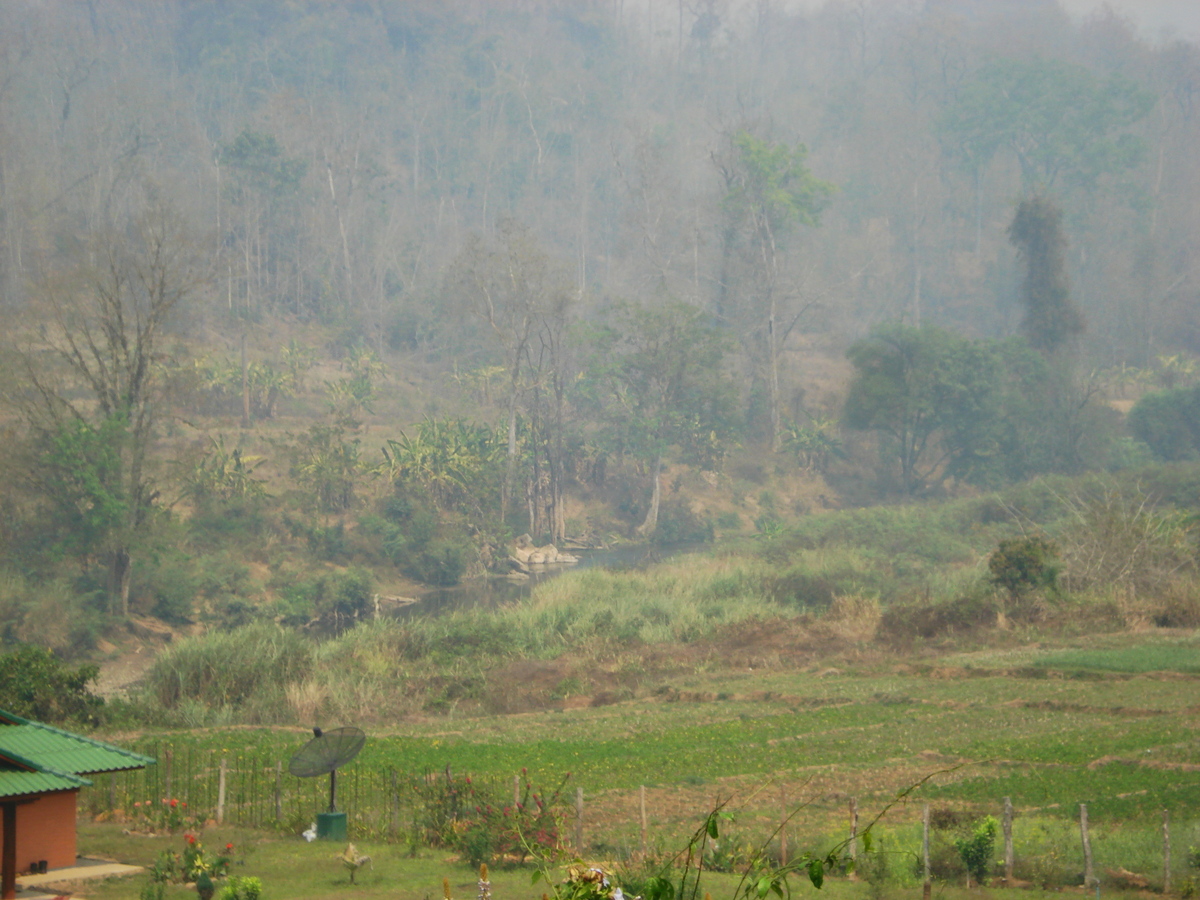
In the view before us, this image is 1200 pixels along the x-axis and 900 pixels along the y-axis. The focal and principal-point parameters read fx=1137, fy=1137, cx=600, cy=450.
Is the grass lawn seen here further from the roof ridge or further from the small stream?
the small stream

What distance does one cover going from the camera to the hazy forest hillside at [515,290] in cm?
4281

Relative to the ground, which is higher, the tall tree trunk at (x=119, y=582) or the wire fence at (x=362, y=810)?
the tall tree trunk at (x=119, y=582)

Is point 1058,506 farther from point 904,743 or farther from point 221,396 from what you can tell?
point 221,396

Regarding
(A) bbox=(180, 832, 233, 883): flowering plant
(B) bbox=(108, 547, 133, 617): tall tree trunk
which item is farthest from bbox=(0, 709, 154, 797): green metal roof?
(B) bbox=(108, 547, 133, 617): tall tree trunk

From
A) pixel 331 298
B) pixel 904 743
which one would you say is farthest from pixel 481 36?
pixel 904 743

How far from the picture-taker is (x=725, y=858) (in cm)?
1341

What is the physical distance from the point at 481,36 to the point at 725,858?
11732 centimetres

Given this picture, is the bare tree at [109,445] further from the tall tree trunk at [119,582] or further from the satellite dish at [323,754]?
the satellite dish at [323,754]

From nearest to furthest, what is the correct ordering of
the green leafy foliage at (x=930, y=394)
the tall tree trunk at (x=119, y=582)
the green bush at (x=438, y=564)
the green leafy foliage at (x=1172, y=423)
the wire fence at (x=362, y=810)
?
the wire fence at (x=362, y=810), the tall tree trunk at (x=119, y=582), the green bush at (x=438, y=564), the green leafy foliage at (x=930, y=394), the green leafy foliage at (x=1172, y=423)

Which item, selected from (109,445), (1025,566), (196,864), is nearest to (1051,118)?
(1025,566)

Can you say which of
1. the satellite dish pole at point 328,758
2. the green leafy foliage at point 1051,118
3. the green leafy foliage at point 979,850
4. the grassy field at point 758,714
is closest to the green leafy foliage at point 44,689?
the grassy field at point 758,714

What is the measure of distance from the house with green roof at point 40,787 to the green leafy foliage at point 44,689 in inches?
429

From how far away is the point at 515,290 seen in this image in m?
58.8

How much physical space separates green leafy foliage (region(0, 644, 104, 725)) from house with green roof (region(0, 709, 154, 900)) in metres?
10.9
